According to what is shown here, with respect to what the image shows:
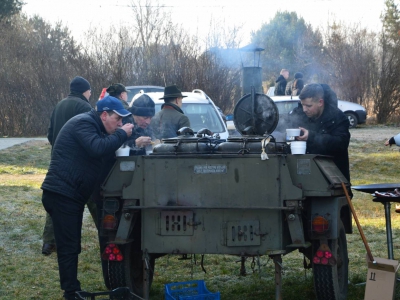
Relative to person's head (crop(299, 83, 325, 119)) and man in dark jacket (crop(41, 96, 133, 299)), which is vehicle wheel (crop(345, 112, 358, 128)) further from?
man in dark jacket (crop(41, 96, 133, 299))

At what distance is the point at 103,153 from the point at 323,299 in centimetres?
210

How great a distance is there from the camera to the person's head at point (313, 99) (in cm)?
631

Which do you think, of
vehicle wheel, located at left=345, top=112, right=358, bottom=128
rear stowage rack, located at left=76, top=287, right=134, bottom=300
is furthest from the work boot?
vehicle wheel, located at left=345, top=112, right=358, bottom=128

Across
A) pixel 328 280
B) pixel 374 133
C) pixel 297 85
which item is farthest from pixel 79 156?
pixel 374 133

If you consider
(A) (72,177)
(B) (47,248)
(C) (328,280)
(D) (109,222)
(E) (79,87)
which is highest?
Answer: (E) (79,87)

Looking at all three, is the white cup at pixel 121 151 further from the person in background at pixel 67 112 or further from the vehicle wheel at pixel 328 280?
the person in background at pixel 67 112

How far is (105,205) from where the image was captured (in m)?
5.68

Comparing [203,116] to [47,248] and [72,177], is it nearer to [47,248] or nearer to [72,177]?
[47,248]

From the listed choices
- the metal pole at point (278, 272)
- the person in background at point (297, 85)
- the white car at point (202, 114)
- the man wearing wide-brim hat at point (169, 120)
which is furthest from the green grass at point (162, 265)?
the person in background at point (297, 85)

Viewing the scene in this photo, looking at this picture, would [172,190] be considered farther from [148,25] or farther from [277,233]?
A: [148,25]

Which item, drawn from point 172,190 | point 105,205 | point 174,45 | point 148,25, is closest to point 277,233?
point 172,190

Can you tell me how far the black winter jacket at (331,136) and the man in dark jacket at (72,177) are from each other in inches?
64.8

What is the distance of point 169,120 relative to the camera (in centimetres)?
841

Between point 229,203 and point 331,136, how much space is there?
1.31 m
